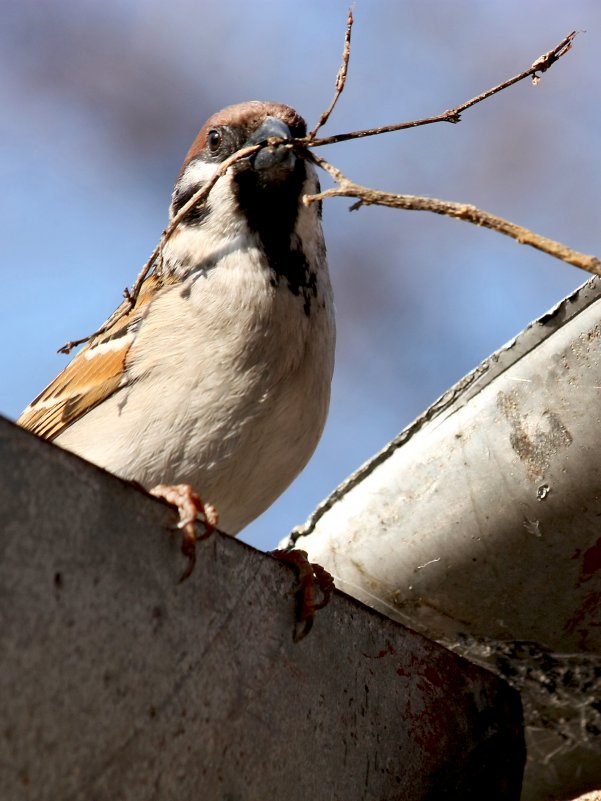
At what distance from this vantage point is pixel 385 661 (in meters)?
1.68

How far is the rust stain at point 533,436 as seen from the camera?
1735 millimetres

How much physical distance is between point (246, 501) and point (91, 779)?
0.99 meters

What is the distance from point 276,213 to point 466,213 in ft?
3.31

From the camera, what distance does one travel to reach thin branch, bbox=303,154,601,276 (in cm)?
123

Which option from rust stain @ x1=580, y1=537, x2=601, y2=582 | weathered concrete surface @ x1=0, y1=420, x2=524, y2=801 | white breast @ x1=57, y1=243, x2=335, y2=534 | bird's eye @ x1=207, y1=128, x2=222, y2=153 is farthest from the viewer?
bird's eye @ x1=207, y1=128, x2=222, y2=153

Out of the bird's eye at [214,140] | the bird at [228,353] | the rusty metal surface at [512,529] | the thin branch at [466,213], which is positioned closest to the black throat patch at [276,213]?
the bird at [228,353]

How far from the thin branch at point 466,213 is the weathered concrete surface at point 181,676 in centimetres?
44

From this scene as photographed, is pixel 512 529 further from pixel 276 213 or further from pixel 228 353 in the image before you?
pixel 276 213

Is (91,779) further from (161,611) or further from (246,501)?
(246,501)

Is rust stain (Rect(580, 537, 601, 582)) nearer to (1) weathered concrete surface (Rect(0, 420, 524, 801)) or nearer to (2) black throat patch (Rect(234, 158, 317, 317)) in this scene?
(1) weathered concrete surface (Rect(0, 420, 524, 801))

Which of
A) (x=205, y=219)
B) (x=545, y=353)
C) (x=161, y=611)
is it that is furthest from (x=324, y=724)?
(x=205, y=219)

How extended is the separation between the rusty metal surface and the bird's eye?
2.85 feet

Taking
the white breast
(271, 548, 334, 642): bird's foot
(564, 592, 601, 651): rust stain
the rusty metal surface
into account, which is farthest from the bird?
(564, 592, 601, 651): rust stain

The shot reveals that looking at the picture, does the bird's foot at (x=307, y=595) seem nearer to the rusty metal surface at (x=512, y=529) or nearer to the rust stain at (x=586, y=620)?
the rusty metal surface at (x=512, y=529)
